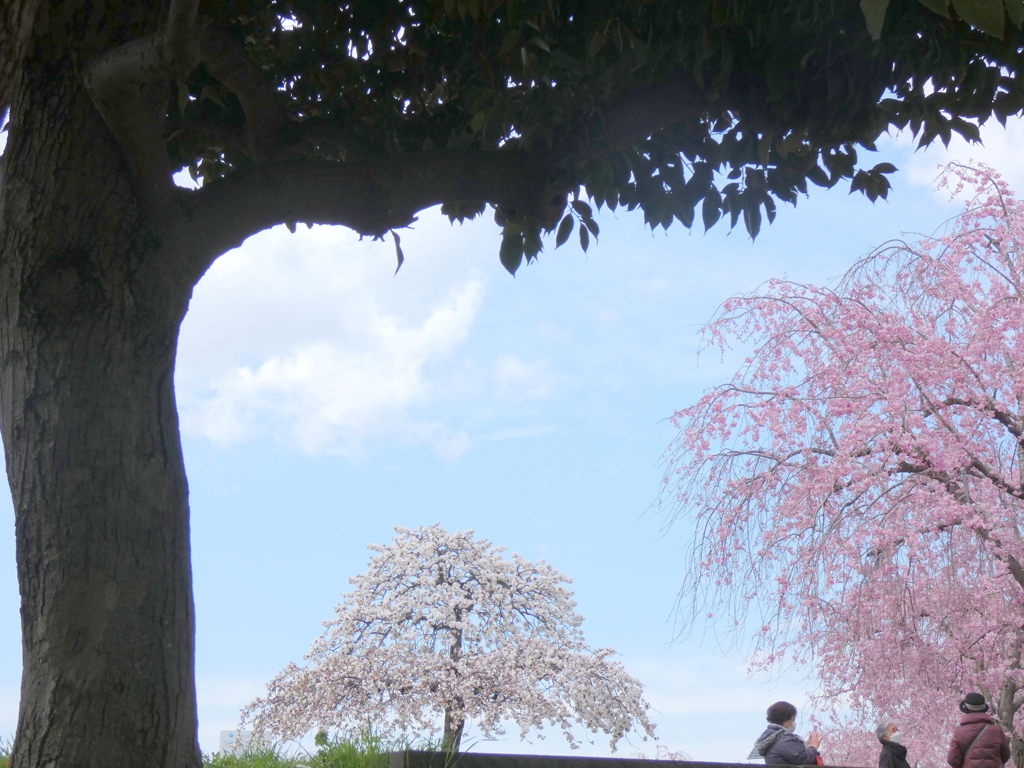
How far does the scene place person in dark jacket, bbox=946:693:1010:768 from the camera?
805 centimetres

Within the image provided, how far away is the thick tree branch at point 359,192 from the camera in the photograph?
3988 mm

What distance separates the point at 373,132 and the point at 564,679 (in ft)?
40.4

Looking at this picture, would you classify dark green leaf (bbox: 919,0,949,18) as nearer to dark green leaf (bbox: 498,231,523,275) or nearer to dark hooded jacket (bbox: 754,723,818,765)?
dark green leaf (bbox: 498,231,523,275)

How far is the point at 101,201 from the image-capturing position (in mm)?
3686

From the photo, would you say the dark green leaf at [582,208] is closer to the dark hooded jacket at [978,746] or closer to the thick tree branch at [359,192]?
the thick tree branch at [359,192]

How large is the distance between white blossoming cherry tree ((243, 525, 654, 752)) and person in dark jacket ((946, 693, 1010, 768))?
7459 mm

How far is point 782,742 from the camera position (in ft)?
22.7

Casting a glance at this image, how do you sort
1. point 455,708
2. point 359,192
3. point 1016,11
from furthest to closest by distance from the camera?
point 455,708 → point 359,192 → point 1016,11

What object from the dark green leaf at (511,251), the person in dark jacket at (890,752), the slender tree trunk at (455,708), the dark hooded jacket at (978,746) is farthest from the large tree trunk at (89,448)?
the slender tree trunk at (455,708)

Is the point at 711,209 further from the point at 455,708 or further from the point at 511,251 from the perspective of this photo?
the point at 455,708

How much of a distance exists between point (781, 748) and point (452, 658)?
9.19 meters

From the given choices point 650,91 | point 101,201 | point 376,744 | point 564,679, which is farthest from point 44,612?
point 564,679

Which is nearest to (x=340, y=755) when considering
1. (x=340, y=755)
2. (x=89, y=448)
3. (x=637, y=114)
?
(x=340, y=755)

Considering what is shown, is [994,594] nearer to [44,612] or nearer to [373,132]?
[373,132]
